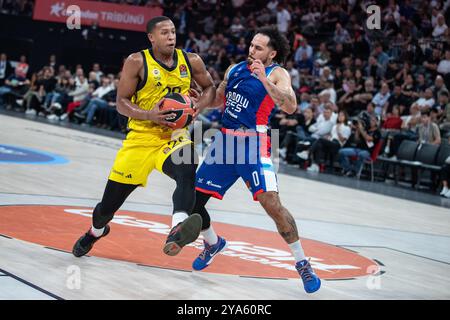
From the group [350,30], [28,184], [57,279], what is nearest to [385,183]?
[350,30]

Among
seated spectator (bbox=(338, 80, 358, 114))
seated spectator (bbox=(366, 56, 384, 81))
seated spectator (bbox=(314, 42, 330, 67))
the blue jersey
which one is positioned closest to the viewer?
the blue jersey

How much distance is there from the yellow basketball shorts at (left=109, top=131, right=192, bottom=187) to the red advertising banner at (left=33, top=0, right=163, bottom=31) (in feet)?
63.9

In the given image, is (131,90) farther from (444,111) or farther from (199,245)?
(444,111)

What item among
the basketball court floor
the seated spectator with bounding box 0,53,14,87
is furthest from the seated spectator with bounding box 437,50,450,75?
the seated spectator with bounding box 0,53,14,87

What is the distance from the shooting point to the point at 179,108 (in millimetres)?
5781

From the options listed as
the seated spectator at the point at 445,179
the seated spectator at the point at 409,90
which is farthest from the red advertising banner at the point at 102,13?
the seated spectator at the point at 445,179

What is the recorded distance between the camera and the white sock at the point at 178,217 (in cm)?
550

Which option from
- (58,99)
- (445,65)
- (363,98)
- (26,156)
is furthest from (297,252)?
(58,99)

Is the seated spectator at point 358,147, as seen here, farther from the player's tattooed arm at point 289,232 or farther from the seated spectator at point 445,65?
the player's tattooed arm at point 289,232

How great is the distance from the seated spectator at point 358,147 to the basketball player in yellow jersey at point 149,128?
32.3 ft

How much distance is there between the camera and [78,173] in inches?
459

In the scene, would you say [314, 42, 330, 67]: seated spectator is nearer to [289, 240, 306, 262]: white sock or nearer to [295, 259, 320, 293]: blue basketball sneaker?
[289, 240, 306, 262]: white sock

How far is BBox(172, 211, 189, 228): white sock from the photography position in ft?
18.0
